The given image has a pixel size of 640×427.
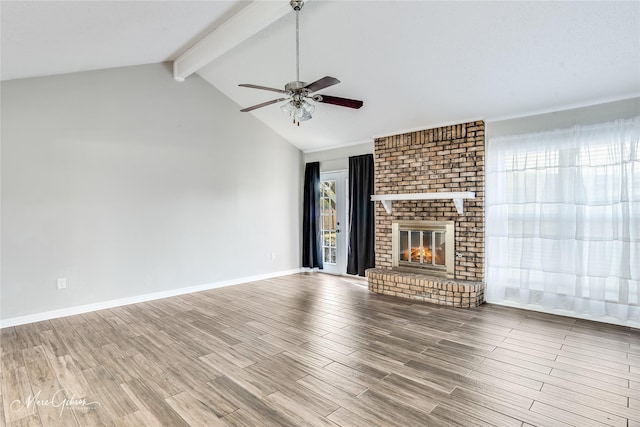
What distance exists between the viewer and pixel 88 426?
2.12 metres

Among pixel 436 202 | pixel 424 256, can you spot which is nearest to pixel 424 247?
pixel 424 256

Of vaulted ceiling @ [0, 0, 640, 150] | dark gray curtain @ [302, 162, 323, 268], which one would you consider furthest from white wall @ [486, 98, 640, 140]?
dark gray curtain @ [302, 162, 323, 268]

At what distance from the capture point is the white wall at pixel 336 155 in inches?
247

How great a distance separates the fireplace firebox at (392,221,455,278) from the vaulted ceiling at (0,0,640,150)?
1577 millimetres

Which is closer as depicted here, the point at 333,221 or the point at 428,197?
the point at 428,197

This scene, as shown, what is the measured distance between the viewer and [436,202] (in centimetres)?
516

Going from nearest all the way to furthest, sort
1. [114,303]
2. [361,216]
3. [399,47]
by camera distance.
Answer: [399,47] → [114,303] → [361,216]

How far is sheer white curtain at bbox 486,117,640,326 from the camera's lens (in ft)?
12.3

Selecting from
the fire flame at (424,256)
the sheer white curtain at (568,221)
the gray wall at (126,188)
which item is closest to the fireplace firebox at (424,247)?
the fire flame at (424,256)

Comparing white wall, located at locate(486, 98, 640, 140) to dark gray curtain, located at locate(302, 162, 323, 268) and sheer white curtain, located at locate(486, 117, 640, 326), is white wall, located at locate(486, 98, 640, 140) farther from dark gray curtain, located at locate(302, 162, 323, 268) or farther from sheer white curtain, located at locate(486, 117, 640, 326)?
dark gray curtain, located at locate(302, 162, 323, 268)

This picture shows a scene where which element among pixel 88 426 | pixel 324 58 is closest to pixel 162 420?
pixel 88 426

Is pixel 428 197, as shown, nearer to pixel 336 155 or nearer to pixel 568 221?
pixel 568 221

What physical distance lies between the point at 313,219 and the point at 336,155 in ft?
4.58

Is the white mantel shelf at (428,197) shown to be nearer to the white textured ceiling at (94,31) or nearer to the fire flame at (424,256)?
the fire flame at (424,256)
